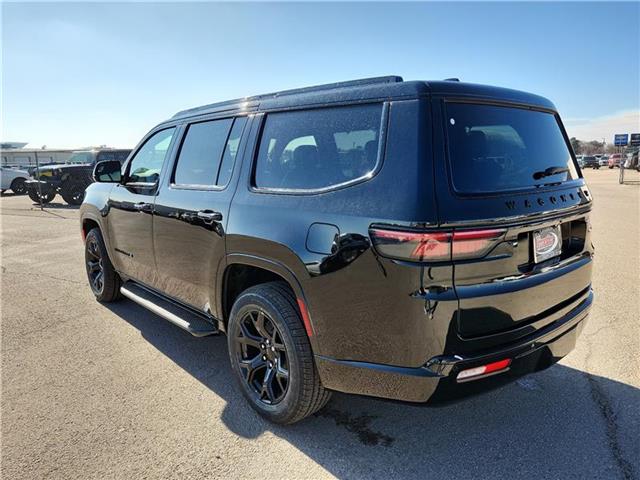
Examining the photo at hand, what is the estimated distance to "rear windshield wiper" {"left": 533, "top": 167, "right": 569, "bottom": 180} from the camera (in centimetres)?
254

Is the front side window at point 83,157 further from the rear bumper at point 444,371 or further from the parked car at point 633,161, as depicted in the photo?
the parked car at point 633,161

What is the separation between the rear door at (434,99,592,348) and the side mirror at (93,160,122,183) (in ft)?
11.3

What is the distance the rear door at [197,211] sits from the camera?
3150mm

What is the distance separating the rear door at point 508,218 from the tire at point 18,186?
25.6 meters

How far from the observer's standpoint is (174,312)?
3.69m

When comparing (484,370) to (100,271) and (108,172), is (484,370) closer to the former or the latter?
(108,172)

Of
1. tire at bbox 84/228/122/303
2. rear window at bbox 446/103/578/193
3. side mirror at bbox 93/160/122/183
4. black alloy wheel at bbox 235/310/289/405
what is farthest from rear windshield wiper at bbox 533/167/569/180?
tire at bbox 84/228/122/303

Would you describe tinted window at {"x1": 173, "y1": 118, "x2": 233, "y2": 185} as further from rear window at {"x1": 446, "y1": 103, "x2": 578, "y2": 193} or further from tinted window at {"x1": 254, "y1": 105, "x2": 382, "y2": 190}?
rear window at {"x1": 446, "y1": 103, "x2": 578, "y2": 193}

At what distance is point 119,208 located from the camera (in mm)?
4391

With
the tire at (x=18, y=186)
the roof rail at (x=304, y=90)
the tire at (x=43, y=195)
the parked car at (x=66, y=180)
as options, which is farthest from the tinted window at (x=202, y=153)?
the tire at (x=18, y=186)

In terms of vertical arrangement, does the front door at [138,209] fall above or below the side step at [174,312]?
above

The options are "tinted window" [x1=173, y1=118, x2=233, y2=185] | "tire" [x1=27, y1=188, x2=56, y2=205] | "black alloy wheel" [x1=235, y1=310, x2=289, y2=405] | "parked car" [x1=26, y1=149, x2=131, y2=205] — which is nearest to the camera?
"black alloy wheel" [x1=235, y1=310, x2=289, y2=405]

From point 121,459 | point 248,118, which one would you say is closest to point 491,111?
point 248,118

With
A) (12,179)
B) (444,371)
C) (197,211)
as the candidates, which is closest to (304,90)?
(197,211)
